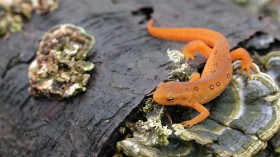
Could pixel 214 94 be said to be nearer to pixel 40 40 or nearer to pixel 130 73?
pixel 130 73

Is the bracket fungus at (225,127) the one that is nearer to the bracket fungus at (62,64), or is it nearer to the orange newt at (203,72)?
the orange newt at (203,72)

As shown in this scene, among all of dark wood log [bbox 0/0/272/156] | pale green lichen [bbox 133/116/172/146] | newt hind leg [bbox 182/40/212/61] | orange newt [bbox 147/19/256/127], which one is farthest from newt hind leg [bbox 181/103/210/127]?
newt hind leg [bbox 182/40/212/61]

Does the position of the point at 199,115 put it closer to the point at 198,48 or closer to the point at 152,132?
the point at 152,132

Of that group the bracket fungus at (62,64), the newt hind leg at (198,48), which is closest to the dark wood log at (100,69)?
the bracket fungus at (62,64)

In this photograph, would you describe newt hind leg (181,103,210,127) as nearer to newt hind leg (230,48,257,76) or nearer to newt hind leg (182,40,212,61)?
newt hind leg (230,48,257,76)

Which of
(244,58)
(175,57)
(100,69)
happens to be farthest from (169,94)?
(244,58)

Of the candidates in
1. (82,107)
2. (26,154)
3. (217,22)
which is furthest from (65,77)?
(217,22)
